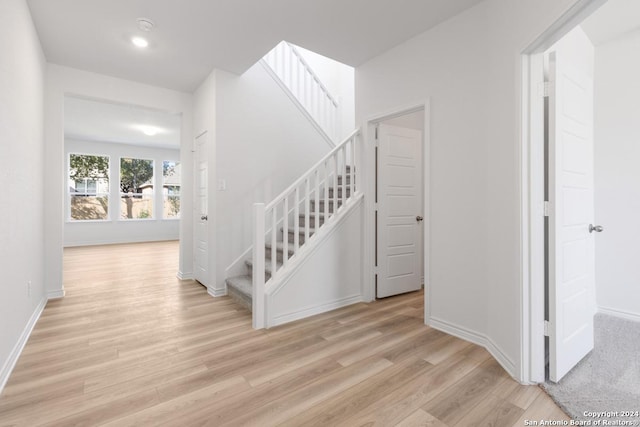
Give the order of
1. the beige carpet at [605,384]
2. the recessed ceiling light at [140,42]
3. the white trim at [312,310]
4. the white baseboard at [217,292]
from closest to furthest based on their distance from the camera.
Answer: the beige carpet at [605,384], the white trim at [312,310], the recessed ceiling light at [140,42], the white baseboard at [217,292]

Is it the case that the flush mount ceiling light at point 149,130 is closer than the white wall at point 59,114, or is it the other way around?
the white wall at point 59,114

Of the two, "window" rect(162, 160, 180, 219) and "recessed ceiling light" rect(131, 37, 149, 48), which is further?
"window" rect(162, 160, 180, 219)

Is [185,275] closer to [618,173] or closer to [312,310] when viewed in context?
[312,310]

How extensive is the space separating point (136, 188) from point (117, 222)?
107 centimetres

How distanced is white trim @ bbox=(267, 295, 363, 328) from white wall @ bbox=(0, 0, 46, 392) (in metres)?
1.81

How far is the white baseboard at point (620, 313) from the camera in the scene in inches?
108

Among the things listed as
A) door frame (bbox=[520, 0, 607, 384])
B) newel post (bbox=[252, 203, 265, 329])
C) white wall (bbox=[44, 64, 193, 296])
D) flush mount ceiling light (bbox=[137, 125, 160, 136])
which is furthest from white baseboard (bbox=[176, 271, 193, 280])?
door frame (bbox=[520, 0, 607, 384])

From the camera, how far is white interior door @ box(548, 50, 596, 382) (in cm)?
182

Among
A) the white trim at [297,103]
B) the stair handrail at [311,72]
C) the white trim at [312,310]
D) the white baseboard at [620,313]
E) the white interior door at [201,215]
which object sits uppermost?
the stair handrail at [311,72]

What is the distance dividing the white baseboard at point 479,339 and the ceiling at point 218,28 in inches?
104

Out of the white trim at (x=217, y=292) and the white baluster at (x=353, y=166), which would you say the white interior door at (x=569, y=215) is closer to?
the white baluster at (x=353, y=166)

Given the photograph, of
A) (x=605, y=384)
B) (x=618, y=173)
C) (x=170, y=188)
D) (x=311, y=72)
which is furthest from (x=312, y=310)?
(x=170, y=188)

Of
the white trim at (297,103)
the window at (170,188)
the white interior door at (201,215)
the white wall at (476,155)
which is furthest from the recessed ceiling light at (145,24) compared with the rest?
the window at (170,188)

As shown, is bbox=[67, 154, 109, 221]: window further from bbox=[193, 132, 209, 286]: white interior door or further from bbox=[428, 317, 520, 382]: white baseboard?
bbox=[428, 317, 520, 382]: white baseboard
